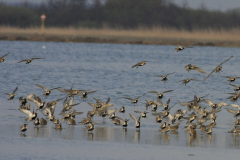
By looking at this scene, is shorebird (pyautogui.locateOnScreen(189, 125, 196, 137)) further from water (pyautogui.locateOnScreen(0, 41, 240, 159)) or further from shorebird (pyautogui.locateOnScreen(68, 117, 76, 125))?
shorebird (pyautogui.locateOnScreen(68, 117, 76, 125))

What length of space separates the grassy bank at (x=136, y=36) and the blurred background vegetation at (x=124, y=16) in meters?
13.7

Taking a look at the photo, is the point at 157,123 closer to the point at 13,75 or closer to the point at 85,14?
the point at 13,75

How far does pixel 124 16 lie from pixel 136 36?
77.2 ft

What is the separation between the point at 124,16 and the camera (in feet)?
263

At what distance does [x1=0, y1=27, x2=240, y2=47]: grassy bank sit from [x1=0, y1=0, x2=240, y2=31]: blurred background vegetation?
44.9 feet

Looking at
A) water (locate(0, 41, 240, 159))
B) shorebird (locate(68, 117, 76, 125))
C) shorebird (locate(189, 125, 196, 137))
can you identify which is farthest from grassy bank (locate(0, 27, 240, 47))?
shorebird (locate(189, 125, 196, 137))

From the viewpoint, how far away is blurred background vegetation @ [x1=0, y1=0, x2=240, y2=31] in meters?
73.9

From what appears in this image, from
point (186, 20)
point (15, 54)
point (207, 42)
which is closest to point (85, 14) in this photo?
point (186, 20)

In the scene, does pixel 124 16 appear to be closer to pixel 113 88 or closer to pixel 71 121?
pixel 113 88

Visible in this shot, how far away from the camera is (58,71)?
28703mm

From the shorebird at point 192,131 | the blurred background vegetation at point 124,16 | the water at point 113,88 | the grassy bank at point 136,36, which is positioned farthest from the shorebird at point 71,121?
the blurred background vegetation at point 124,16

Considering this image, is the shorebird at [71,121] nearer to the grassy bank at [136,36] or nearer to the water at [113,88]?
the water at [113,88]

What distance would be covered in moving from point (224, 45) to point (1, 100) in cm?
3788

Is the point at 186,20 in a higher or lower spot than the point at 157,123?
higher
